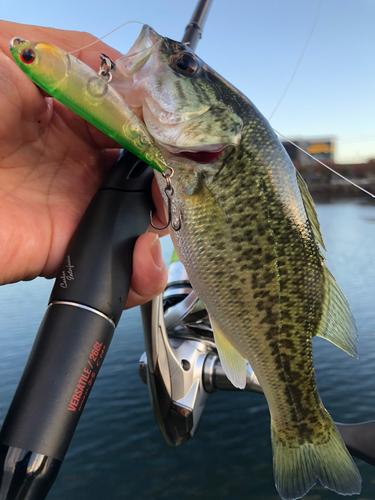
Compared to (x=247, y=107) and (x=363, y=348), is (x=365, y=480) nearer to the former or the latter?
(x=363, y=348)

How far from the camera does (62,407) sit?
0.99 m

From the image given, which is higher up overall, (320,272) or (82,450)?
(320,272)

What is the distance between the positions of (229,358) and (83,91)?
0.97 meters

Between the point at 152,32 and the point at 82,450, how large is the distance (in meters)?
3.00

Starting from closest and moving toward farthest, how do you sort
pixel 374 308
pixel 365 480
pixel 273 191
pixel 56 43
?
1. pixel 273 191
2. pixel 56 43
3. pixel 365 480
4. pixel 374 308

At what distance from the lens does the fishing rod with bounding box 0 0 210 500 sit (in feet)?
3.03

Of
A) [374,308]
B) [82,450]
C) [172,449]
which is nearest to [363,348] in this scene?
[374,308]

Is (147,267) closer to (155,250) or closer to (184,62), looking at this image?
(155,250)

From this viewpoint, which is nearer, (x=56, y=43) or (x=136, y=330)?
(x=56, y=43)

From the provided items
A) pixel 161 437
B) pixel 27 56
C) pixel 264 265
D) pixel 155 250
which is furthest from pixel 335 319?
pixel 161 437

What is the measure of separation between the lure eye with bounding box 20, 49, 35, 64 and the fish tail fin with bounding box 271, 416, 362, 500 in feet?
4.65

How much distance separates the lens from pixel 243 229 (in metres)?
1.18

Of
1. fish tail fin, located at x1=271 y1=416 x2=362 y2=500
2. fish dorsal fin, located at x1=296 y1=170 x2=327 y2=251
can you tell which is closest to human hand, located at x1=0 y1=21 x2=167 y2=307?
fish dorsal fin, located at x1=296 y1=170 x2=327 y2=251

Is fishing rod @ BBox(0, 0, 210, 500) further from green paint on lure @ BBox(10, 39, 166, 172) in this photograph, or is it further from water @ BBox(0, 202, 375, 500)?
water @ BBox(0, 202, 375, 500)
